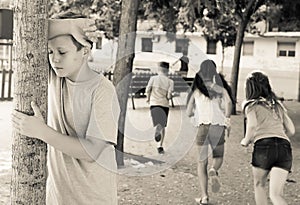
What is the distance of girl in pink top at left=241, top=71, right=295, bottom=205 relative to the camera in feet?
16.3

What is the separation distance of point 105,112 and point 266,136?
10.9ft

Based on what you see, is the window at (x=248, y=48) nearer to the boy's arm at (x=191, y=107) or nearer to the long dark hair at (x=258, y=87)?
the boy's arm at (x=191, y=107)

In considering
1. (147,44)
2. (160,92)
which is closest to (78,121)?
(160,92)

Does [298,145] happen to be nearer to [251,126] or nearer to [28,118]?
[251,126]

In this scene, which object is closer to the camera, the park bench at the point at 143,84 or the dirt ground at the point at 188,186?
the dirt ground at the point at 188,186

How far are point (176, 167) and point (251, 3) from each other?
8637 millimetres

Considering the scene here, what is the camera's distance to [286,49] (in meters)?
33.9

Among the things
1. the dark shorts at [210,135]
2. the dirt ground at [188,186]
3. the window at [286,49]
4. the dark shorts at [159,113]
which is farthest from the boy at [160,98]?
the window at [286,49]

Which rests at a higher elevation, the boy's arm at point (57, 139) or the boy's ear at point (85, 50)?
the boy's ear at point (85, 50)

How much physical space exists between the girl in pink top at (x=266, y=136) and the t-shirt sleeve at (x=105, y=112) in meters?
3.15

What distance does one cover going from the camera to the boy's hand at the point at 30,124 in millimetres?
2014

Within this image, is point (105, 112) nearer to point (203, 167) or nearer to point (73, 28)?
point (73, 28)

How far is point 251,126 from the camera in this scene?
5.10 m

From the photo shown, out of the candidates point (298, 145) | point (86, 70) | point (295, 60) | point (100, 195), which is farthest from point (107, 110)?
point (295, 60)
